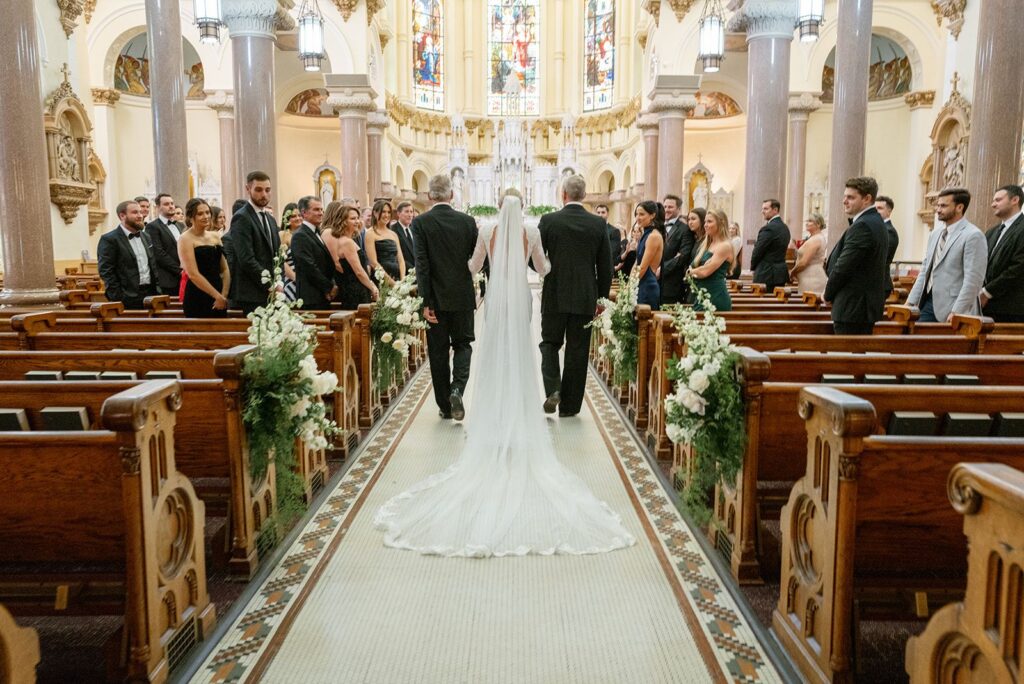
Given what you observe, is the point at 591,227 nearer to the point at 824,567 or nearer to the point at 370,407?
the point at 370,407

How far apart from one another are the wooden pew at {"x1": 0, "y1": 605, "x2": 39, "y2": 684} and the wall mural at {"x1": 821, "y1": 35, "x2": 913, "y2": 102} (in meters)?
18.8

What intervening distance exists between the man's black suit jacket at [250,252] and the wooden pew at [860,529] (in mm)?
4403

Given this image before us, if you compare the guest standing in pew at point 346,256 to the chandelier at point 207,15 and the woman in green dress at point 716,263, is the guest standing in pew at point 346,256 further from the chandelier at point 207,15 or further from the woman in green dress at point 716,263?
the chandelier at point 207,15

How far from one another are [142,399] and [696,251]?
19.7 ft

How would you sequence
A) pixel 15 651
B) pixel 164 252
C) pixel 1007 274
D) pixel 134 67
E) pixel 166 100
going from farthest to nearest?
pixel 134 67
pixel 166 100
pixel 164 252
pixel 1007 274
pixel 15 651

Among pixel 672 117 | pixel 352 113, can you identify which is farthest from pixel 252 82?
pixel 672 117

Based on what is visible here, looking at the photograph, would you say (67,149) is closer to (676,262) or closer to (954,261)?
(676,262)

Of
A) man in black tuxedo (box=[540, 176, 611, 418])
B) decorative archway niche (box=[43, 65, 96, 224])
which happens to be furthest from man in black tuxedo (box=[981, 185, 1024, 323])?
decorative archway niche (box=[43, 65, 96, 224])

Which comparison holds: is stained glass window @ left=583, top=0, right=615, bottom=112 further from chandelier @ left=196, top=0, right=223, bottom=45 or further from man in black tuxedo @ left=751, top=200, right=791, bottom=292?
man in black tuxedo @ left=751, top=200, right=791, bottom=292

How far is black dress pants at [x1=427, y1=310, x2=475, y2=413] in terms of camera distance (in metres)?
6.15

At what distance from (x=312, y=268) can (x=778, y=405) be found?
14.0 feet

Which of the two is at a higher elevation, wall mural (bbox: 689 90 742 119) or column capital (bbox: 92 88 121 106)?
wall mural (bbox: 689 90 742 119)

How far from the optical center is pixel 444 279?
603 cm

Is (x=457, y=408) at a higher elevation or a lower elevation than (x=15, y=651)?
lower
